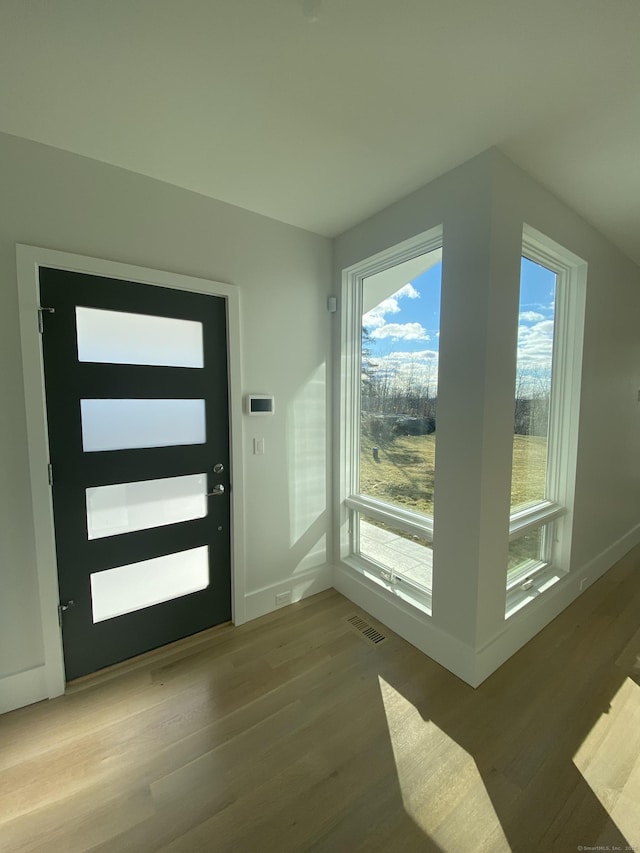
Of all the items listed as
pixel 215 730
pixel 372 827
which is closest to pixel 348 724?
pixel 372 827

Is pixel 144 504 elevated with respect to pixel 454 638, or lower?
elevated

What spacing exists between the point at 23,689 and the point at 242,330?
88.1 inches

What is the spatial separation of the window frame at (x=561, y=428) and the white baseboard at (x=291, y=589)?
53.3 inches

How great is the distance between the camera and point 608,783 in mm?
1297

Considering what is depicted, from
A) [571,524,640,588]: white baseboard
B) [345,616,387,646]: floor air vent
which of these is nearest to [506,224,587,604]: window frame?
[571,524,640,588]: white baseboard

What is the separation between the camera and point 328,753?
141cm

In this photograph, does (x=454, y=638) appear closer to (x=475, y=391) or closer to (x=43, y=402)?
(x=475, y=391)

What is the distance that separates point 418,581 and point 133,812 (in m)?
1.70

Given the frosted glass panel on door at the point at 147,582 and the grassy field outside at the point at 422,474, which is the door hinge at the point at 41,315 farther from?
the grassy field outside at the point at 422,474

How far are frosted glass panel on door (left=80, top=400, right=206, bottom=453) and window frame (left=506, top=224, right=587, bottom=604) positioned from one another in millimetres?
2205

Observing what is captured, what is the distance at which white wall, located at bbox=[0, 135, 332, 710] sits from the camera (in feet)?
5.08

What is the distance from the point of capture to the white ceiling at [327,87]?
1037mm

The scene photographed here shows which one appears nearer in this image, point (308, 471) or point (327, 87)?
point (327, 87)

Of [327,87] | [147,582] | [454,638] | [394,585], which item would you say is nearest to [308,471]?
[394,585]
